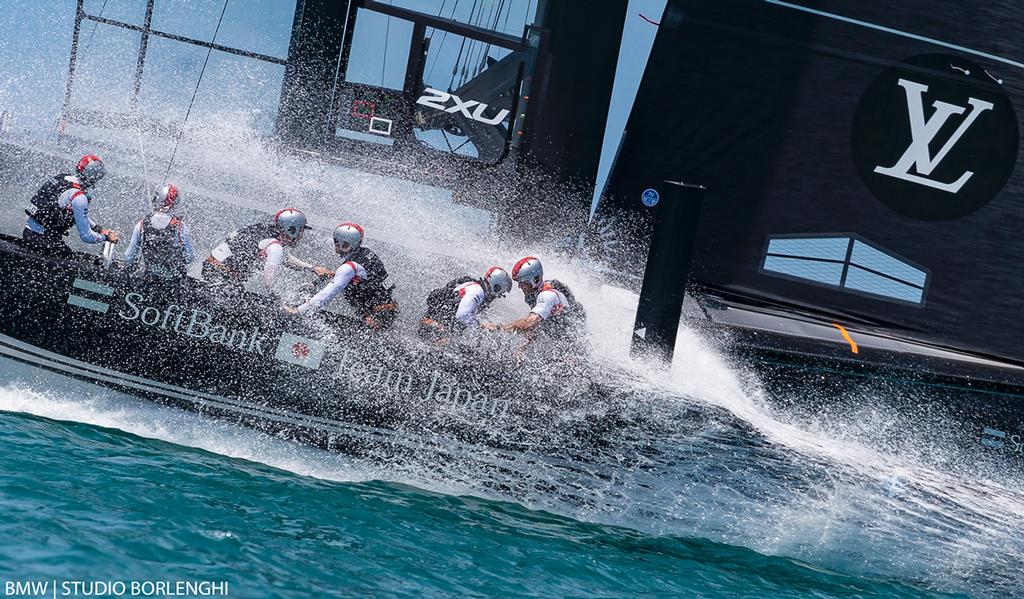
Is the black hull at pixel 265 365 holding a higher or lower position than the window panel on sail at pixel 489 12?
lower

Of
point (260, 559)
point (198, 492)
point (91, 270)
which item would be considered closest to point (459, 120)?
point (91, 270)

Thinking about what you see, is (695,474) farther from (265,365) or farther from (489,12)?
(489,12)

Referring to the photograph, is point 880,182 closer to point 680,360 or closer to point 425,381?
point 680,360

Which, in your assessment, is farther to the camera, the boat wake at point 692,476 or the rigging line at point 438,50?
the rigging line at point 438,50

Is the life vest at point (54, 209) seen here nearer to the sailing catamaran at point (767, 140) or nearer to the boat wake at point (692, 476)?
the boat wake at point (692, 476)

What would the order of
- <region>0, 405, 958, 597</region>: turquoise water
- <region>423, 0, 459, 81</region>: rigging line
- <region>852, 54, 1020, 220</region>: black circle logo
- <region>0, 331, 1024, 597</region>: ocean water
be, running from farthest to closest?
1. <region>423, 0, 459, 81</region>: rigging line
2. <region>852, 54, 1020, 220</region>: black circle logo
3. <region>0, 331, 1024, 597</region>: ocean water
4. <region>0, 405, 958, 597</region>: turquoise water

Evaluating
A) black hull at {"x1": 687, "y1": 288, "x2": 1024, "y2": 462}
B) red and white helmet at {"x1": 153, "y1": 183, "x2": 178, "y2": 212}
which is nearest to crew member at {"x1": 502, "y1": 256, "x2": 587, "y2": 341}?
black hull at {"x1": 687, "y1": 288, "x2": 1024, "y2": 462}

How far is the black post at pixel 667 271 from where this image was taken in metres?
4.40

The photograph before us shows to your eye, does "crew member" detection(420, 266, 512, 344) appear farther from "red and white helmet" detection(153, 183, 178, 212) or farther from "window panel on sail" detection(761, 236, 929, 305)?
"window panel on sail" detection(761, 236, 929, 305)

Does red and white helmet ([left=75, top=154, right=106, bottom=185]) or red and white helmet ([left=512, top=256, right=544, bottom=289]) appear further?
red and white helmet ([left=75, top=154, right=106, bottom=185])

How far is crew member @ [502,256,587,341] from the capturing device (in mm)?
4910

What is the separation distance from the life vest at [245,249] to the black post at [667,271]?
213cm

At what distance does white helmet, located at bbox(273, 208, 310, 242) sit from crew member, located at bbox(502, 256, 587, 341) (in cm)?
124

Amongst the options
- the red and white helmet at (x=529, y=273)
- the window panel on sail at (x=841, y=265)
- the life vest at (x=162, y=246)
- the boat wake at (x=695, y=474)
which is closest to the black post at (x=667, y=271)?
the boat wake at (x=695, y=474)
